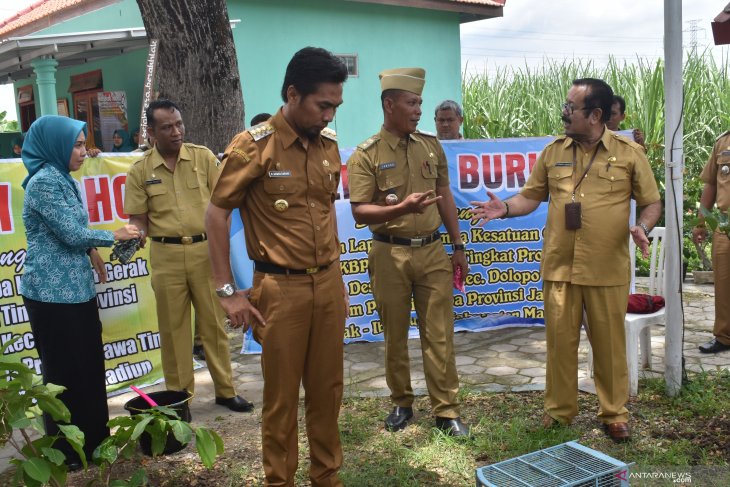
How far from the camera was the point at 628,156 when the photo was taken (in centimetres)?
397

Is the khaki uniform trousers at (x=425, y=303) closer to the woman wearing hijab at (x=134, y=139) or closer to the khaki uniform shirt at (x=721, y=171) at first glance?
the khaki uniform shirt at (x=721, y=171)

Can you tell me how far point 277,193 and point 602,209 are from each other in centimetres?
196

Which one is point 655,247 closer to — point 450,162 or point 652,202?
point 652,202

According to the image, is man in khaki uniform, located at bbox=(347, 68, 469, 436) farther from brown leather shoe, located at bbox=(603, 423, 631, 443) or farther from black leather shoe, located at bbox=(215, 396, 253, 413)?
black leather shoe, located at bbox=(215, 396, 253, 413)

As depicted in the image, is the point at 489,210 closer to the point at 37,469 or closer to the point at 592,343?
the point at 592,343

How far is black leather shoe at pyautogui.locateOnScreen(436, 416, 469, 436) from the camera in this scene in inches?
163

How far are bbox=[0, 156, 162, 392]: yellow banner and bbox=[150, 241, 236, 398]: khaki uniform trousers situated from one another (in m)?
0.78

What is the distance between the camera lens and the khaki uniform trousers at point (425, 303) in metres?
4.20

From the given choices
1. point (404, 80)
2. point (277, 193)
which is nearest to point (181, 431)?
point (277, 193)

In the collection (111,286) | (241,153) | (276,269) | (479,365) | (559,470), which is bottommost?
(479,365)

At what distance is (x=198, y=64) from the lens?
657 cm

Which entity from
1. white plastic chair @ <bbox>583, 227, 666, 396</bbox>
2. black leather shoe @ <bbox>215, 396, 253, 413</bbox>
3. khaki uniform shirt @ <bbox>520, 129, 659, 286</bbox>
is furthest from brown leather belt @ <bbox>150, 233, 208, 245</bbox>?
white plastic chair @ <bbox>583, 227, 666, 396</bbox>

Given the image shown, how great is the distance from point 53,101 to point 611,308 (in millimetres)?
8817

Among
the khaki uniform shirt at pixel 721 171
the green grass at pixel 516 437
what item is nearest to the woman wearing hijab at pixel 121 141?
the green grass at pixel 516 437
